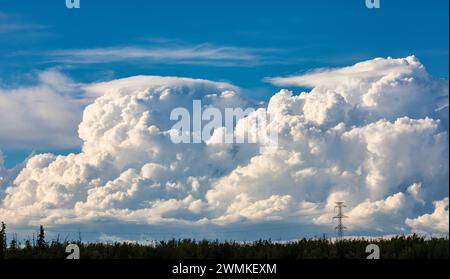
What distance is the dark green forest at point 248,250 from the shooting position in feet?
126

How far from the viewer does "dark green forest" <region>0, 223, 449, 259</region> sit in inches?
1516

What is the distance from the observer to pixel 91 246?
4259cm

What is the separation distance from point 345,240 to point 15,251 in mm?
18020

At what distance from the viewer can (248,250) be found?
4047 centimetres

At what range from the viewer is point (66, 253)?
39969 mm

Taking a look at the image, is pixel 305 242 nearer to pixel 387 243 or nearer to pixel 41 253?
pixel 387 243
